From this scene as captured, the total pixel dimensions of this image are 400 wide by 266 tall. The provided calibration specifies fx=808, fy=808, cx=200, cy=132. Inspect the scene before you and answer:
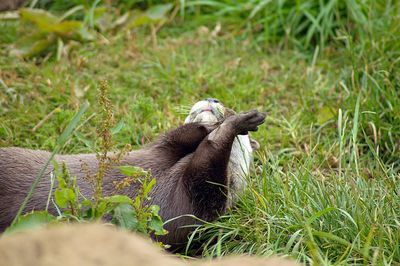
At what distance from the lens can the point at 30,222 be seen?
9.16 ft

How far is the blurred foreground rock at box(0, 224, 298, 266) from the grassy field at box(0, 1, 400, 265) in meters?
1.17

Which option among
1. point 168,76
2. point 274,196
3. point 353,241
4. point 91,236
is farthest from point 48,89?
point 91,236

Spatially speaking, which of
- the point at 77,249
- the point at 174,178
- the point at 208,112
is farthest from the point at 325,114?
the point at 77,249

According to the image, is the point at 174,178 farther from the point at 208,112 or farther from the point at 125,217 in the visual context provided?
the point at 125,217

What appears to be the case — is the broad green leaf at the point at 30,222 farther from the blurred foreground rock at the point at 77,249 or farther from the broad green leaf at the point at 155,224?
the blurred foreground rock at the point at 77,249

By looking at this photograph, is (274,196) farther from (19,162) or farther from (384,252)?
(19,162)

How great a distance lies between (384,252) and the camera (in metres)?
3.21

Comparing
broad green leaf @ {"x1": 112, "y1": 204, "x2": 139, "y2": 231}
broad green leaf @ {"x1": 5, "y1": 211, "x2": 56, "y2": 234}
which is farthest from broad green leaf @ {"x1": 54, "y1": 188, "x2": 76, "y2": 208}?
broad green leaf @ {"x1": 112, "y1": 204, "x2": 139, "y2": 231}

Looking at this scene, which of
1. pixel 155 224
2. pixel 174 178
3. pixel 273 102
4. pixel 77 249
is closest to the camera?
pixel 77 249

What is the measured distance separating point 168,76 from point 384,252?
2.53 meters

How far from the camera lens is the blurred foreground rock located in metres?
1.86

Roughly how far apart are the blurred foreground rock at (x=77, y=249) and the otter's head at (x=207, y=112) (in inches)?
81.0

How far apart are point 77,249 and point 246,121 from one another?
2.05 meters

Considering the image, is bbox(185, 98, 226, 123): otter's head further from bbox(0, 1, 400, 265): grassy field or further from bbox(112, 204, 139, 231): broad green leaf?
bbox(112, 204, 139, 231): broad green leaf
